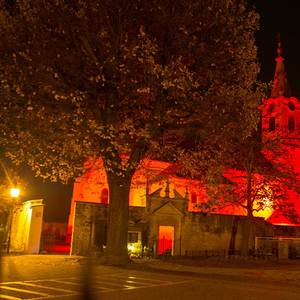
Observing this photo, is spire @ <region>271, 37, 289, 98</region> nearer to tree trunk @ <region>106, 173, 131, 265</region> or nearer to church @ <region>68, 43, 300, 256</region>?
church @ <region>68, 43, 300, 256</region>

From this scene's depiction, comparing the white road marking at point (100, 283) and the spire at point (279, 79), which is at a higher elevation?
the spire at point (279, 79)

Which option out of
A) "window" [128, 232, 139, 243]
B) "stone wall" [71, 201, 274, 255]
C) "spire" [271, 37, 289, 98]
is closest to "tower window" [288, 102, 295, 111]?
"spire" [271, 37, 289, 98]

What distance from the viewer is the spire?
60.1 metres

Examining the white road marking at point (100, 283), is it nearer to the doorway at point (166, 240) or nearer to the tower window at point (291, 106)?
the doorway at point (166, 240)

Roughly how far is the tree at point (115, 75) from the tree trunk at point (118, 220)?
0.34 meters

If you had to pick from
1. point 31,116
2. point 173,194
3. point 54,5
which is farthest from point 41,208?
point 54,5

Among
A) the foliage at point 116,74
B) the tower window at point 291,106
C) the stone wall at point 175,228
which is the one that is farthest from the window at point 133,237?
the tower window at point 291,106

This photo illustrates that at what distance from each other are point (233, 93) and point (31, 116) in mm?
8861

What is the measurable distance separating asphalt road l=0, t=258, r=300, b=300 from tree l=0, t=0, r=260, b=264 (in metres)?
5.01

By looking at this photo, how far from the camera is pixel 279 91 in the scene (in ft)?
197

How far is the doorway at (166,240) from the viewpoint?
32531 millimetres

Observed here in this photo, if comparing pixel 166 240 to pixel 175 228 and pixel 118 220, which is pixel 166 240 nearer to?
pixel 175 228

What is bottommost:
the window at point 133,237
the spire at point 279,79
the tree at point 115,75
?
the window at point 133,237

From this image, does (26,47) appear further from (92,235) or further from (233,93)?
(92,235)
